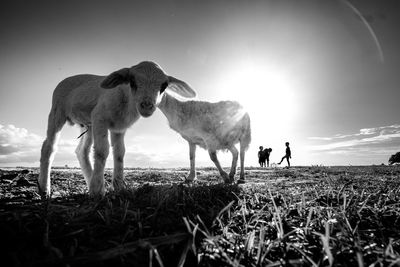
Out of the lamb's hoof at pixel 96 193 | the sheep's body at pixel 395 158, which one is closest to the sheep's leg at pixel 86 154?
the lamb's hoof at pixel 96 193

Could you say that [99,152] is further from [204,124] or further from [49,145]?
[204,124]

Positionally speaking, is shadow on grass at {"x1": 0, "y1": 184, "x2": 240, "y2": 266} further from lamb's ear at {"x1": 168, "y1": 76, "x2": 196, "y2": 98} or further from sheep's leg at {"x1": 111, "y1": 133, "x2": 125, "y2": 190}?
lamb's ear at {"x1": 168, "y1": 76, "x2": 196, "y2": 98}

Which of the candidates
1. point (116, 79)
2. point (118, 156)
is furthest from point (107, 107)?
point (118, 156)

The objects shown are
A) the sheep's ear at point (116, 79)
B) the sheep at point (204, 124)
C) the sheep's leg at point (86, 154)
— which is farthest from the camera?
the sheep at point (204, 124)

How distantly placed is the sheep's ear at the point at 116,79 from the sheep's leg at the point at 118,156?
39.2 inches

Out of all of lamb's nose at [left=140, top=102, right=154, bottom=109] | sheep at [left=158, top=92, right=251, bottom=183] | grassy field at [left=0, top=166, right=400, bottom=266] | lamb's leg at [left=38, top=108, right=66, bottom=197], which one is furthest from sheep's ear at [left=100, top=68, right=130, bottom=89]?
sheep at [left=158, top=92, right=251, bottom=183]

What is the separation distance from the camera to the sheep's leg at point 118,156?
410 centimetres

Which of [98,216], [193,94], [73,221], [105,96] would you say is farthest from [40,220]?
[193,94]

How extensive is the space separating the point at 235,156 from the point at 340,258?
6.54 meters

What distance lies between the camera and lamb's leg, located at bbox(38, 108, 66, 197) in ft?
13.9

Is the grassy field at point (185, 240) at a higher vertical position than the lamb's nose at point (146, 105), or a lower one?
lower

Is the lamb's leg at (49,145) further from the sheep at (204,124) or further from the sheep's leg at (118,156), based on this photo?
the sheep at (204,124)

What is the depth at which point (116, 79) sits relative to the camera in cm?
386

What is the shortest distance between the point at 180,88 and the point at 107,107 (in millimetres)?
1622
